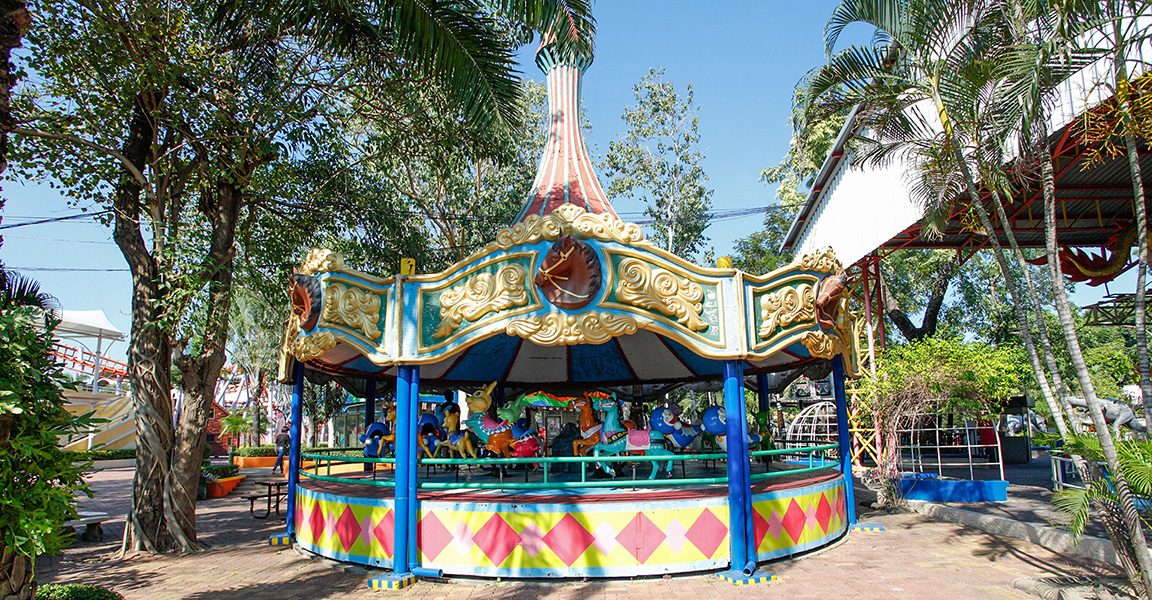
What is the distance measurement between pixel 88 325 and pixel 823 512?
35.1 metres

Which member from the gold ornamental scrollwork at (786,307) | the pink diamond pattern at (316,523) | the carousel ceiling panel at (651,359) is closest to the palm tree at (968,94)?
the gold ornamental scrollwork at (786,307)

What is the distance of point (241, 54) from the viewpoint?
10930 mm

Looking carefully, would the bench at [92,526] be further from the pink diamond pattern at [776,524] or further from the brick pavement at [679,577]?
the pink diamond pattern at [776,524]

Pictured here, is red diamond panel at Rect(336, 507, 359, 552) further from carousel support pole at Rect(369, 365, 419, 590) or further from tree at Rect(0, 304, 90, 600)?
tree at Rect(0, 304, 90, 600)

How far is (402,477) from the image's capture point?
26.6 ft

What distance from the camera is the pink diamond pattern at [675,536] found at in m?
7.82

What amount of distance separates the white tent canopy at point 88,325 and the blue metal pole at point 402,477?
28.2 meters

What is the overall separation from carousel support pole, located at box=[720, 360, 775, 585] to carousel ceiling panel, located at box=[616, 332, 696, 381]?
3909 millimetres

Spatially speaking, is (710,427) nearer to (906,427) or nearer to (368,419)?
(906,427)

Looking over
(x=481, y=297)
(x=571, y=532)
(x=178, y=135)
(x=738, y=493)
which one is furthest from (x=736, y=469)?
(x=178, y=135)

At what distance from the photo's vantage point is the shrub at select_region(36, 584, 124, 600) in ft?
19.2

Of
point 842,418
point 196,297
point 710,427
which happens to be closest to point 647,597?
point 710,427

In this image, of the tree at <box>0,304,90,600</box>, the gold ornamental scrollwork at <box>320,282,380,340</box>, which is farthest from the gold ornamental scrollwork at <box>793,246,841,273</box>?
the tree at <box>0,304,90,600</box>

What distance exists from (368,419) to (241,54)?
23.3ft
